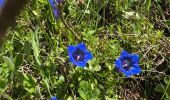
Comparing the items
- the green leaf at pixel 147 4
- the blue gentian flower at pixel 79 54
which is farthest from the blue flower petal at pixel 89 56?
the green leaf at pixel 147 4

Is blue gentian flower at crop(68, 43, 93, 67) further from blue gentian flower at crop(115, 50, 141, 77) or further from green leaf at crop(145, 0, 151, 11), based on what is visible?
green leaf at crop(145, 0, 151, 11)

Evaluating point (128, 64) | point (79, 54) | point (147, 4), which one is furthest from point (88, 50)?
point (147, 4)

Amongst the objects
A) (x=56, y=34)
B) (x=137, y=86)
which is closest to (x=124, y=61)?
(x=137, y=86)

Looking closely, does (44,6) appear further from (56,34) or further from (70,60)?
(70,60)

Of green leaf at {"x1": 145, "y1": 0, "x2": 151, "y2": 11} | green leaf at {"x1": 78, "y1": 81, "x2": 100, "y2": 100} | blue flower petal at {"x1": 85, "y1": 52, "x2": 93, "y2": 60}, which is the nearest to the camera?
green leaf at {"x1": 78, "y1": 81, "x2": 100, "y2": 100}

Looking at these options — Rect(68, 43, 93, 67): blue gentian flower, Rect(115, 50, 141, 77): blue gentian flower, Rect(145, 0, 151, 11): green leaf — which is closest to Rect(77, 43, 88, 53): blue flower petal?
Rect(68, 43, 93, 67): blue gentian flower

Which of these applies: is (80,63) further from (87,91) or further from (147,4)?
(147,4)

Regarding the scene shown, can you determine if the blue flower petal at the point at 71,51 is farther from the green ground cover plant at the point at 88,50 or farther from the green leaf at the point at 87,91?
the green leaf at the point at 87,91

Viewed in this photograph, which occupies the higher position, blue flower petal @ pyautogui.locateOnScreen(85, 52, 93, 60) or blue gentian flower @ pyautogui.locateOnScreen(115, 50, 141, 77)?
blue flower petal @ pyautogui.locateOnScreen(85, 52, 93, 60)
